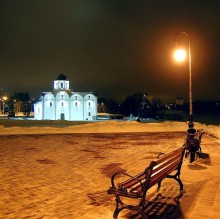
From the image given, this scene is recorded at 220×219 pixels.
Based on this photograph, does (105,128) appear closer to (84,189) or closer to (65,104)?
(84,189)

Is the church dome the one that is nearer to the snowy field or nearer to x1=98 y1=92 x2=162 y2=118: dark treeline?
x1=98 y1=92 x2=162 y2=118: dark treeline

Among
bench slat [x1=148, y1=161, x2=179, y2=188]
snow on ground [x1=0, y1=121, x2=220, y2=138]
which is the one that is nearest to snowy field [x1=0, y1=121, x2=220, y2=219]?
bench slat [x1=148, y1=161, x2=179, y2=188]

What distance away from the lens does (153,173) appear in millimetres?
6375

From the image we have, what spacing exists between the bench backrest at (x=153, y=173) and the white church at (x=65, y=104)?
9330 cm

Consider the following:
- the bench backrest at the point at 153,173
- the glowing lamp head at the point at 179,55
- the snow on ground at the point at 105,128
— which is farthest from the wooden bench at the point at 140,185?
the snow on ground at the point at 105,128

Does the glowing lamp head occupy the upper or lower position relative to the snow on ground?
upper

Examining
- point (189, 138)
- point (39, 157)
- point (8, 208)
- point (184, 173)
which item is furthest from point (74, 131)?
point (8, 208)

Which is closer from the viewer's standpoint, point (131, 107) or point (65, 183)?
point (65, 183)

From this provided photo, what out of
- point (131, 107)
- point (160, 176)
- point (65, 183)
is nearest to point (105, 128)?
point (65, 183)

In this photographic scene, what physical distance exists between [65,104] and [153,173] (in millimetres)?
96472

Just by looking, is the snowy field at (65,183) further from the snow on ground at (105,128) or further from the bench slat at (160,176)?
the snow on ground at (105,128)

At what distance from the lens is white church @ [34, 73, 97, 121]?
332ft

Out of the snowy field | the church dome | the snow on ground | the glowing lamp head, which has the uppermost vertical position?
the church dome

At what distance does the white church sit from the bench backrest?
306 ft
